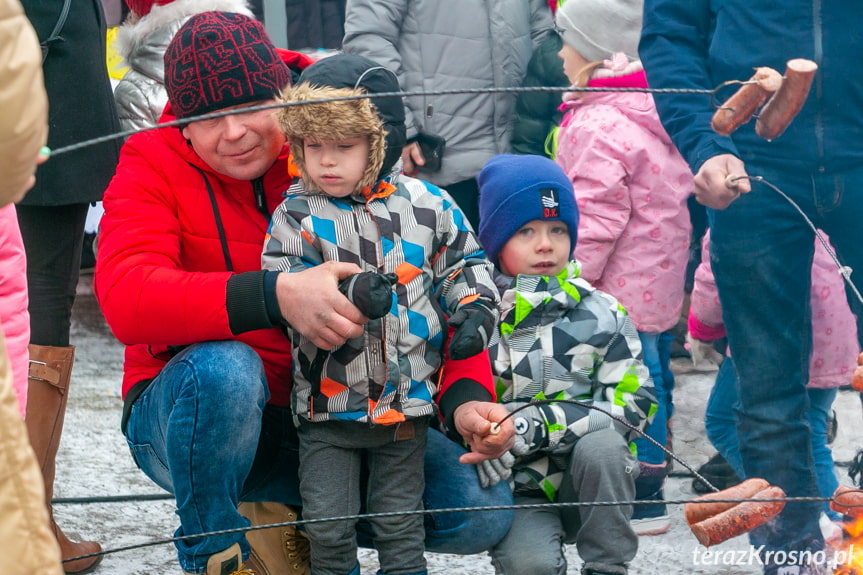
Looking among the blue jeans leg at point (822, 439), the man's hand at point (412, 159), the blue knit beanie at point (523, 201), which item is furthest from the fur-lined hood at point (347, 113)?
the blue jeans leg at point (822, 439)

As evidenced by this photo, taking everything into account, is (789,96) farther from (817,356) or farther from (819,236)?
(817,356)

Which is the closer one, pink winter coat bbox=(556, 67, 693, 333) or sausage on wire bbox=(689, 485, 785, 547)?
sausage on wire bbox=(689, 485, 785, 547)

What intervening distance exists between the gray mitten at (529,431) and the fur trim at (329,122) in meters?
0.51

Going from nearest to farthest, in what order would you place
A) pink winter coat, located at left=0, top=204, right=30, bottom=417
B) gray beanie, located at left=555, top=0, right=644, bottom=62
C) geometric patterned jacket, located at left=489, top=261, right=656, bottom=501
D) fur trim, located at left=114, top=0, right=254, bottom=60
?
pink winter coat, located at left=0, top=204, right=30, bottom=417, geometric patterned jacket, located at left=489, top=261, right=656, bottom=501, gray beanie, located at left=555, top=0, right=644, bottom=62, fur trim, located at left=114, top=0, right=254, bottom=60

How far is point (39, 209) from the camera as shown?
2.49m

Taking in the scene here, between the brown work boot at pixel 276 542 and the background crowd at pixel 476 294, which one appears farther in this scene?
the brown work boot at pixel 276 542

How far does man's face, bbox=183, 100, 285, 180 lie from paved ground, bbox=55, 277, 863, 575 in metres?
0.96

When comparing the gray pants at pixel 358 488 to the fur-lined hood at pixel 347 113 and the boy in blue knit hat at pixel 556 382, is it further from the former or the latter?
the fur-lined hood at pixel 347 113

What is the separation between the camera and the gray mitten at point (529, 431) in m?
2.00

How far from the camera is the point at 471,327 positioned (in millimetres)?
1825

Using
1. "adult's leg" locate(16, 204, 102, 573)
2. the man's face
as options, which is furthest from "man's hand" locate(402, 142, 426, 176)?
"adult's leg" locate(16, 204, 102, 573)

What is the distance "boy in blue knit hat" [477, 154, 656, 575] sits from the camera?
198 centimetres

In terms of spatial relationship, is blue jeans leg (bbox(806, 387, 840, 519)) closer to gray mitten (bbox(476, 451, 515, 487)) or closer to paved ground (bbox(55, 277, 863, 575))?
paved ground (bbox(55, 277, 863, 575))

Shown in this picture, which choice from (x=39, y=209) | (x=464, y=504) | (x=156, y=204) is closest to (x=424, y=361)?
(x=464, y=504)
